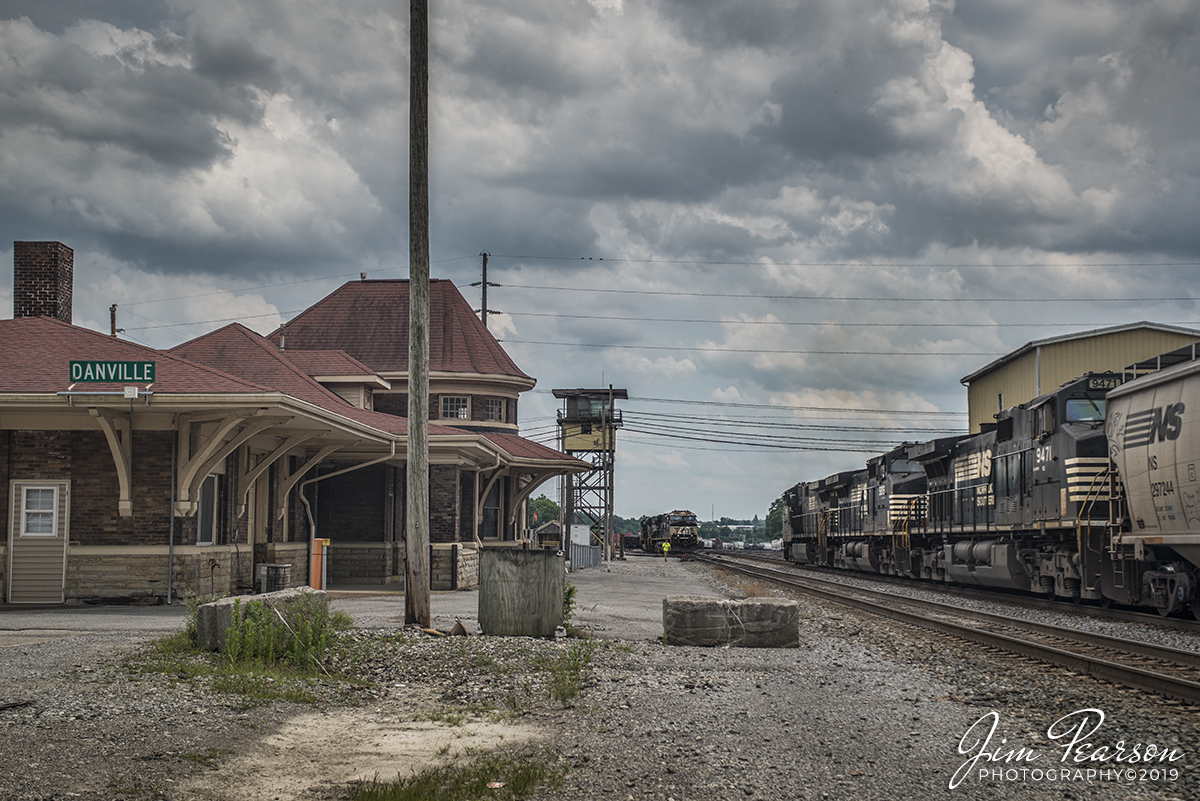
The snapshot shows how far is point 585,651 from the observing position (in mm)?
11703

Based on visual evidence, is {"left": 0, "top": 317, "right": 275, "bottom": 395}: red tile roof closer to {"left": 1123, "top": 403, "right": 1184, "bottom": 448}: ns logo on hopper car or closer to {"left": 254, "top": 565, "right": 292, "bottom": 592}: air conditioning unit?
{"left": 254, "top": 565, "right": 292, "bottom": 592}: air conditioning unit

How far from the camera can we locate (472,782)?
610 cm

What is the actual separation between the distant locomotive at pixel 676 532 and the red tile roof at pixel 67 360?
172 feet

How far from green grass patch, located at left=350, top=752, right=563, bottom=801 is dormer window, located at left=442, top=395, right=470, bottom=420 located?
3101cm

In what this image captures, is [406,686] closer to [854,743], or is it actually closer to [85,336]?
[854,743]

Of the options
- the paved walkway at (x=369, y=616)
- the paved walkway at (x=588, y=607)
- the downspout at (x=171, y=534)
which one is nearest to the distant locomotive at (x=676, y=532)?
the paved walkway at (x=588, y=607)

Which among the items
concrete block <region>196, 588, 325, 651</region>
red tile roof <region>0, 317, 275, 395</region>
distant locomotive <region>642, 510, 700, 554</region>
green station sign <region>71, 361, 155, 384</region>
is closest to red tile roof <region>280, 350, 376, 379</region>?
red tile roof <region>0, 317, 275, 395</region>

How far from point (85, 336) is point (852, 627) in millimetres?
15100

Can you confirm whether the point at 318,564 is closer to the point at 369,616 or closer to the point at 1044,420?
the point at 369,616

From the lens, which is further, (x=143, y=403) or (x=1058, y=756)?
(x=143, y=403)

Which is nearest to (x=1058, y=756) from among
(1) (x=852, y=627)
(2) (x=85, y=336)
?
(1) (x=852, y=627)

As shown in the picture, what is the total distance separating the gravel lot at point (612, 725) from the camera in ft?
20.4

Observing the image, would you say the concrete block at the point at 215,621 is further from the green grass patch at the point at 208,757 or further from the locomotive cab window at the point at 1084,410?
the locomotive cab window at the point at 1084,410

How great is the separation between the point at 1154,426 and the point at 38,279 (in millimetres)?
21426
